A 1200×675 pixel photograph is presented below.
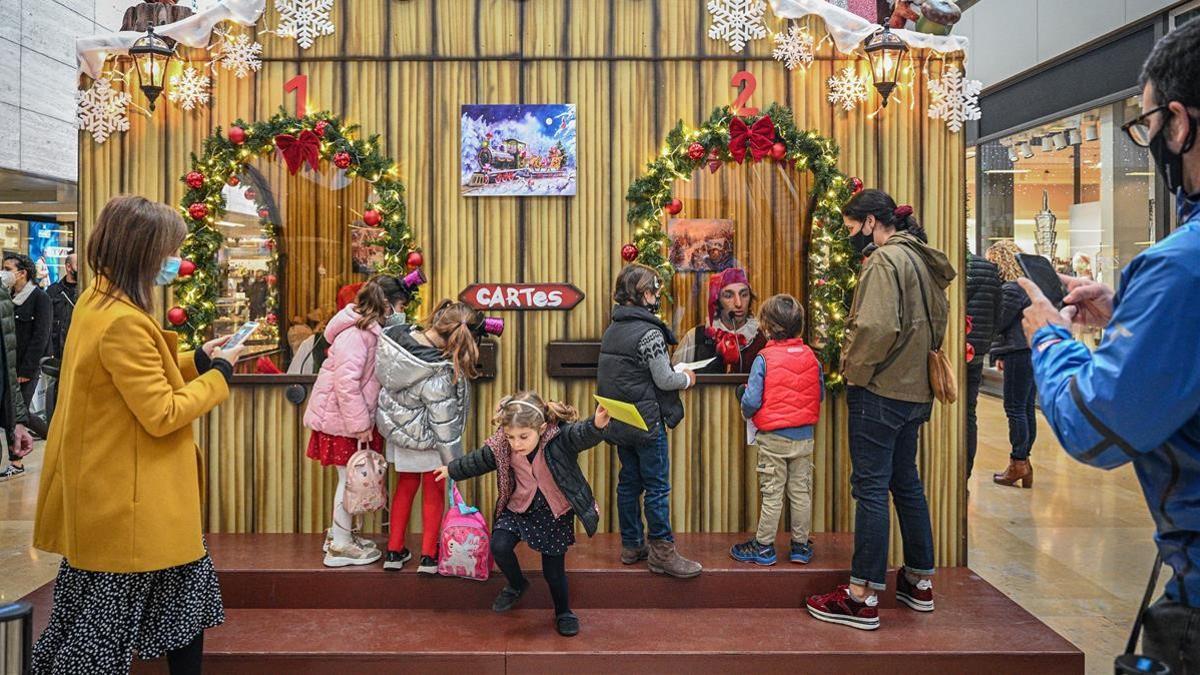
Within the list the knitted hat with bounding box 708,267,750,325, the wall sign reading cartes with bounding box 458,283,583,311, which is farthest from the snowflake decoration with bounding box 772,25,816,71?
the wall sign reading cartes with bounding box 458,283,583,311

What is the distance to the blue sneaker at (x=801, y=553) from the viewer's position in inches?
180

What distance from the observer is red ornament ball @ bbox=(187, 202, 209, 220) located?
5.03 meters

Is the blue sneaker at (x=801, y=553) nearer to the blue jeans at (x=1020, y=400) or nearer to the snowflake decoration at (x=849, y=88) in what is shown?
the snowflake decoration at (x=849, y=88)

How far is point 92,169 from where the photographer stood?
511cm

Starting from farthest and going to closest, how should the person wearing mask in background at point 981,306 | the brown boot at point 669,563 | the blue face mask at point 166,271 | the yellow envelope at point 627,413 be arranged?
the person wearing mask in background at point 981,306 → the brown boot at point 669,563 → the yellow envelope at point 627,413 → the blue face mask at point 166,271

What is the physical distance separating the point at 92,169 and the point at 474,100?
220 cm

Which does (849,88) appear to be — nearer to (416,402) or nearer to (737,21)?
(737,21)

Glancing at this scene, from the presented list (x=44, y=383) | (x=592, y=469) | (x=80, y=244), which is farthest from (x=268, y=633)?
(x=44, y=383)

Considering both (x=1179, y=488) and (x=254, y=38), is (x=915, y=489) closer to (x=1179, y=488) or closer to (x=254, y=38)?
(x=1179, y=488)

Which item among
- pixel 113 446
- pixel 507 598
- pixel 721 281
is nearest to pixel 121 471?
pixel 113 446

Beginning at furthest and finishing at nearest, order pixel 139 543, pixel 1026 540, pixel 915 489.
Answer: pixel 1026 540 < pixel 915 489 < pixel 139 543

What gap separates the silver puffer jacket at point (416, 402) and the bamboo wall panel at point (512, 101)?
740 mm

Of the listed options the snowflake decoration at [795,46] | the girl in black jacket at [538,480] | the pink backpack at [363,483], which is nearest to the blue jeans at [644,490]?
the girl in black jacket at [538,480]

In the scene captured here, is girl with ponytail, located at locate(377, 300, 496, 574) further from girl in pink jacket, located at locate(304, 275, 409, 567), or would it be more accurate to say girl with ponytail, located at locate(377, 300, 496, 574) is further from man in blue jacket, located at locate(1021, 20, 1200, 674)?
man in blue jacket, located at locate(1021, 20, 1200, 674)
